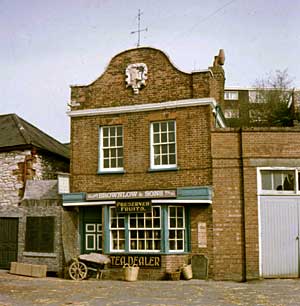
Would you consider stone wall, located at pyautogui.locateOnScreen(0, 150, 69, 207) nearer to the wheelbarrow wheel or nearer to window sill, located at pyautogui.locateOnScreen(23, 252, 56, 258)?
window sill, located at pyautogui.locateOnScreen(23, 252, 56, 258)

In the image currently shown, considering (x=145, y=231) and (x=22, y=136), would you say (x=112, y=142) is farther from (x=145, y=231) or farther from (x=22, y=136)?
(x=22, y=136)

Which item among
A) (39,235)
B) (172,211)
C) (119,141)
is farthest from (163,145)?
(39,235)

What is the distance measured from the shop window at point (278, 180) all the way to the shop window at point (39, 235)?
8196mm

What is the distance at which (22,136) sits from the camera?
74.9 ft

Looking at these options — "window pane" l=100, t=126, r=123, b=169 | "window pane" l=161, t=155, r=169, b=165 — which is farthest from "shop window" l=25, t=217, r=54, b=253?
"window pane" l=161, t=155, r=169, b=165

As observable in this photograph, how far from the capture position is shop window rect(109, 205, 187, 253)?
18641mm

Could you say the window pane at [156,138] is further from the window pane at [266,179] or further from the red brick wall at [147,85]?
the window pane at [266,179]

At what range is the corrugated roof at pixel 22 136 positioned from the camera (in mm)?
22516

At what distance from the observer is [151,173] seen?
19422 millimetres

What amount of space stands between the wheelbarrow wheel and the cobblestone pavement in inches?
16.6

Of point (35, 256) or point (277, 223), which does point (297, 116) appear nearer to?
point (277, 223)

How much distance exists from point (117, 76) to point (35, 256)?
25.2 feet

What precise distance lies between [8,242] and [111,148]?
587 cm

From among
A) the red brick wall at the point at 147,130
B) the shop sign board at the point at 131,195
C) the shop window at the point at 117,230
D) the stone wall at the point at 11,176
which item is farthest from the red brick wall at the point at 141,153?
the stone wall at the point at 11,176
